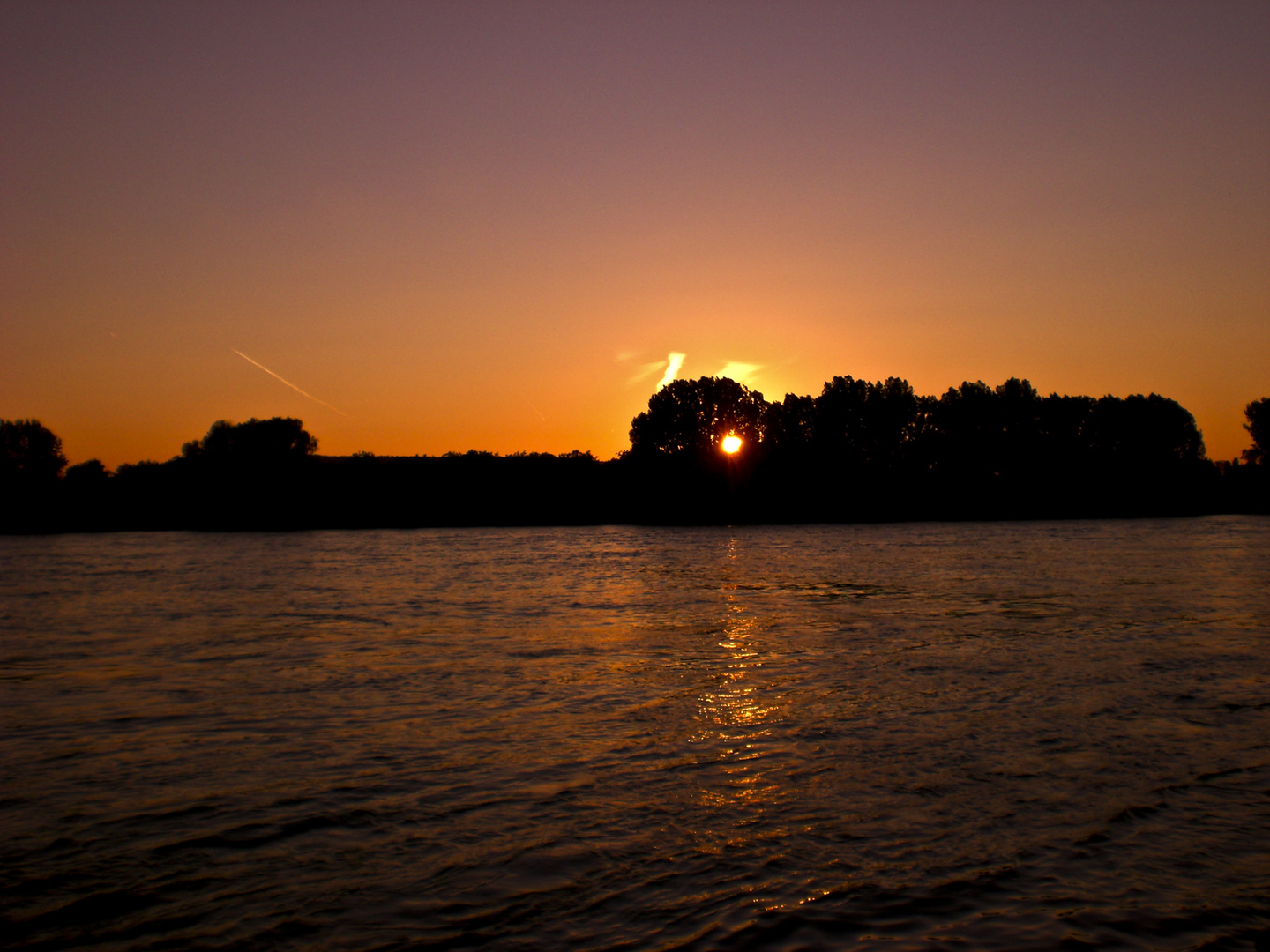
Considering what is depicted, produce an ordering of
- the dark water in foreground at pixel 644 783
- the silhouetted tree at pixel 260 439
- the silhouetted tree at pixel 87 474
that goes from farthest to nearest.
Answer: the silhouetted tree at pixel 260 439
the silhouetted tree at pixel 87 474
the dark water in foreground at pixel 644 783

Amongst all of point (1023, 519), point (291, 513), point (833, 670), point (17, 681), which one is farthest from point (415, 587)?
point (1023, 519)

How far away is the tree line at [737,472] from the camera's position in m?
105

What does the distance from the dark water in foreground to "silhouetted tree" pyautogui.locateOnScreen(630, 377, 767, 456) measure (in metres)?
108

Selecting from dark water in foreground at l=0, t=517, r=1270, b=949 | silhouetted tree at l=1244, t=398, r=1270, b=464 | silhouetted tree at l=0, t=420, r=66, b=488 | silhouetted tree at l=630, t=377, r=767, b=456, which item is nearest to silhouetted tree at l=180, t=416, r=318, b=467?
silhouetted tree at l=0, t=420, r=66, b=488

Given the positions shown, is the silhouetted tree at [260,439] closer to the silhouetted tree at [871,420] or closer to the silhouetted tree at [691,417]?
the silhouetted tree at [691,417]

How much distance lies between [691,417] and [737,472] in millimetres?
14033

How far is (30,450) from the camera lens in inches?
5197

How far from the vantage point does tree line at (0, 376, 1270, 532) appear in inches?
4151

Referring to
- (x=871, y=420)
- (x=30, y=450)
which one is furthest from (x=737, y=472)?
(x=30, y=450)

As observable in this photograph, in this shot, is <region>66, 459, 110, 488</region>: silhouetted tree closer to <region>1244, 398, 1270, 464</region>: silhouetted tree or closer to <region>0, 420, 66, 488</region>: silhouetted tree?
<region>0, 420, 66, 488</region>: silhouetted tree

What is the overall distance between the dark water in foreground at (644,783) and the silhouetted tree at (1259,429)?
457 ft

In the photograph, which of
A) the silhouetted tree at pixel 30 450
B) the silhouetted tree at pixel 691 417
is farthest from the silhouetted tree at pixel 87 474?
the silhouetted tree at pixel 691 417

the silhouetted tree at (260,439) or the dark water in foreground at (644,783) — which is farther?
the silhouetted tree at (260,439)

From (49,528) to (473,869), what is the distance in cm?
10924
